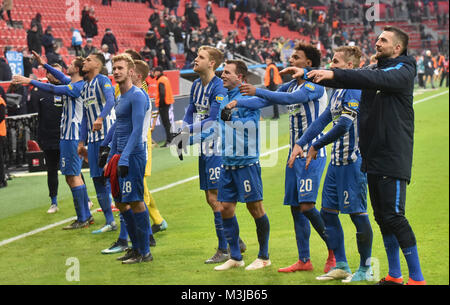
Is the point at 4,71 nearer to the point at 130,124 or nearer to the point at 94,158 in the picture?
the point at 94,158

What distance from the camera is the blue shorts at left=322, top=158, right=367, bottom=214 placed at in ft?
21.2

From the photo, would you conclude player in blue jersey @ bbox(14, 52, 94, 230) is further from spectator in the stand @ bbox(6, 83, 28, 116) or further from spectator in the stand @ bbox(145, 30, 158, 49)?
spectator in the stand @ bbox(145, 30, 158, 49)

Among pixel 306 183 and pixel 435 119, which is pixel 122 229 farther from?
pixel 435 119

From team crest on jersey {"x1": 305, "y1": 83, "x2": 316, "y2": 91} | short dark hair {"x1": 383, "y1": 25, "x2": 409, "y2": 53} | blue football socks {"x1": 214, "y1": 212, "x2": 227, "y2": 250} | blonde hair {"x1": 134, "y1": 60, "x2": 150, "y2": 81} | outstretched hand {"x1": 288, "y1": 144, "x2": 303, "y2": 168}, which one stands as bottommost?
blue football socks {"x1": 214, "y1": 212, "x2": 227, "y2": 250}

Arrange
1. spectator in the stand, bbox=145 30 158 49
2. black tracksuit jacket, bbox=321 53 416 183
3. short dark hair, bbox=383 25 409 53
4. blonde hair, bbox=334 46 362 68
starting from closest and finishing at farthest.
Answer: black tracksuit jacket, bbox=321 53 416 183 → short dark hair, bbox=383 25 409 53 → blonde hair, bbox=334 46 362 68 → spectator in the stand, bbox=145 30 158 49

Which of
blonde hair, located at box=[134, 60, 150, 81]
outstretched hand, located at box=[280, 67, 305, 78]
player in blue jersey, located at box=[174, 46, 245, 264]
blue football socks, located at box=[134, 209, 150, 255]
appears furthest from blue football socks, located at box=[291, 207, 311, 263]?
blonde hair, located at box=[134, 60, 150, 81]

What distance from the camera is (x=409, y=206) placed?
10.2m

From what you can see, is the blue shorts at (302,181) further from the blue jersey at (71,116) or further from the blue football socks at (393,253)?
the blue jersey at (71,116)

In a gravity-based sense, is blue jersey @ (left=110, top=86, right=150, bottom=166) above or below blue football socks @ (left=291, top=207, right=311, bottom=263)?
above

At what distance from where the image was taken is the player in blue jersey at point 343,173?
645cm

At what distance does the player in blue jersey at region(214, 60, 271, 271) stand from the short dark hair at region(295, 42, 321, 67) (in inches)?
24.2

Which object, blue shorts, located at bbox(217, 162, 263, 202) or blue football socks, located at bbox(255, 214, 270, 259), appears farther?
blue football socks, located at bbox(255, 214, 270, 259)

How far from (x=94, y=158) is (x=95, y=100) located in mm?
738

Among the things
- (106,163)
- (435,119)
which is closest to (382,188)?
(106,163)
